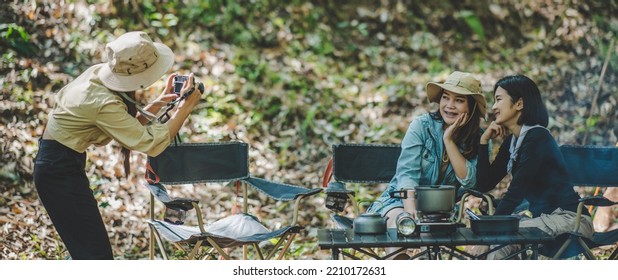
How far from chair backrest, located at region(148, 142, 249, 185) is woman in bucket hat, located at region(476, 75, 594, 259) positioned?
1.25 metres

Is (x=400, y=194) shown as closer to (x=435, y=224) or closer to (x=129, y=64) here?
(x=435, y=224)

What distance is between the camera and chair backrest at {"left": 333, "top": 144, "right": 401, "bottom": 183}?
417cm

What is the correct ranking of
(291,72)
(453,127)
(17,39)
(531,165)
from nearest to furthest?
(531,165)
(453,127)
(17,39)
(291,72)

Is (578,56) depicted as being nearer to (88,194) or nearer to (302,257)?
(302,257)

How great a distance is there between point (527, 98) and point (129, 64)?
5.66 feet

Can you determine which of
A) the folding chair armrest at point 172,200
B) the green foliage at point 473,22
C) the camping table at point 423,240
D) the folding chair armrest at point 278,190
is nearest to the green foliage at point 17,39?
Result: the folding chair armrest at point 278,190

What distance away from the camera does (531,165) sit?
3.48 meters

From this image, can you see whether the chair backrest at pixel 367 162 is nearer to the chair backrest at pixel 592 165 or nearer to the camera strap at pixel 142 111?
the chair backrest at pixel 592 165

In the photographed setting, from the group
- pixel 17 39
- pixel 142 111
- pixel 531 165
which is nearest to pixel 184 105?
pixel 142 111

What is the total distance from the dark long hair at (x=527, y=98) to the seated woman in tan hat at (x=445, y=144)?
147mm

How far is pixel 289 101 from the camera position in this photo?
22.2 feet

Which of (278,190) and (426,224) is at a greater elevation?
(426,224)

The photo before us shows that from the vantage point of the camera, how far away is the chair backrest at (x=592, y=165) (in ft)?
13.1
